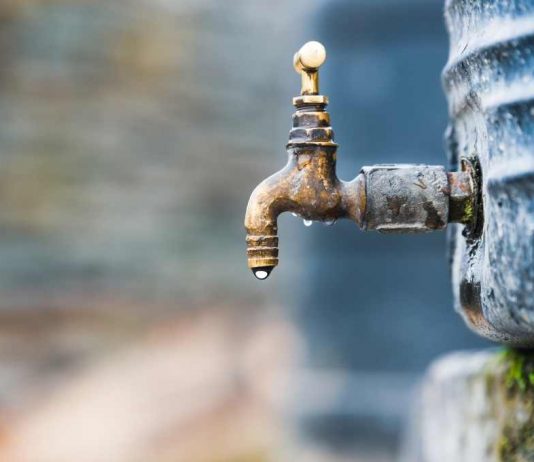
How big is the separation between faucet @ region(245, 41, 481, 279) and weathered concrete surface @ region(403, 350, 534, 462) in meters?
0.19

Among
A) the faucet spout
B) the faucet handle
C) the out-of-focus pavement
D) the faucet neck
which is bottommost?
the out-of-focus pavement

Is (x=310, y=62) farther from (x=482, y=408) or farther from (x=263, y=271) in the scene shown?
(x=482, y=408)

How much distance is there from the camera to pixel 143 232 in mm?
3619

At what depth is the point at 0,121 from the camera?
348cm

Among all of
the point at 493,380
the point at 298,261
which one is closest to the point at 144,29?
the point at 298,261

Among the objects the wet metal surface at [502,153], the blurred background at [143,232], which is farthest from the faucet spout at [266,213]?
the blurred background at [143,232]

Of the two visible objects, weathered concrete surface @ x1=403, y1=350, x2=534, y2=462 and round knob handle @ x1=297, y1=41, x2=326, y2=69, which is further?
weathered concrete surface @ x1=403, y1=350, x2=534, y2=462

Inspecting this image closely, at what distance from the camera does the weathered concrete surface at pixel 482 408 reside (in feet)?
2.79

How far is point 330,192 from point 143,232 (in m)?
2.92

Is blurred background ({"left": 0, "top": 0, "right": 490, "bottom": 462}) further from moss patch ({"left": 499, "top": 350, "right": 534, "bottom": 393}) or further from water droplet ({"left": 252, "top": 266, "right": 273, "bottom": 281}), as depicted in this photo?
water droplet ({"left": 252, "top": 266, "right": 273, "bottom": 281})

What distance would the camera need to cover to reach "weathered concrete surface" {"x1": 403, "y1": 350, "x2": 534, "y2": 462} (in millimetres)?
850

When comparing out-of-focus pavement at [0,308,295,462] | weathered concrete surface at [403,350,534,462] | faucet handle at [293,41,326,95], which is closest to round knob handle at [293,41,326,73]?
faucet handle at [293,41,326,95]

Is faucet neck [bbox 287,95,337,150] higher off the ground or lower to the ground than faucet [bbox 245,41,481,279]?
higher

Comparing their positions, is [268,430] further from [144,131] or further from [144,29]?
[144,29]
